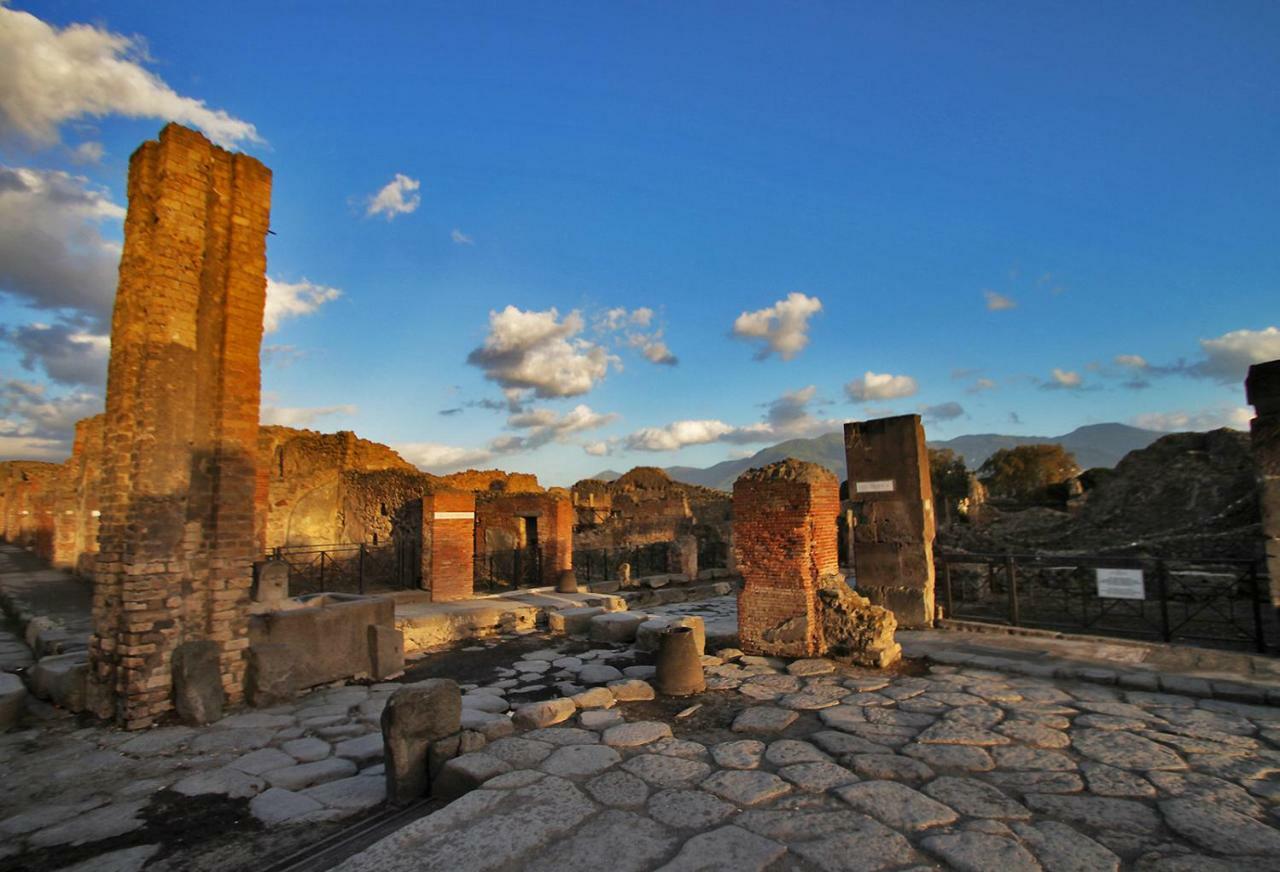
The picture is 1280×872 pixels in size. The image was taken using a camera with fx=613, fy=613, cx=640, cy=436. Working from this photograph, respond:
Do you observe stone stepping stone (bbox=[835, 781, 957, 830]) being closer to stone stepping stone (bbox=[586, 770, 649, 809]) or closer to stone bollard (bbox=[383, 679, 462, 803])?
stone stepping stone (bbox=[586, 770, 649, 809])

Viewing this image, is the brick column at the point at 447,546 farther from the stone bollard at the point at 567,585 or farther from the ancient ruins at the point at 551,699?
the stone bollard at the point at 567,585

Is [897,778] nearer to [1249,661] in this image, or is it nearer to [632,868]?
[632,868]

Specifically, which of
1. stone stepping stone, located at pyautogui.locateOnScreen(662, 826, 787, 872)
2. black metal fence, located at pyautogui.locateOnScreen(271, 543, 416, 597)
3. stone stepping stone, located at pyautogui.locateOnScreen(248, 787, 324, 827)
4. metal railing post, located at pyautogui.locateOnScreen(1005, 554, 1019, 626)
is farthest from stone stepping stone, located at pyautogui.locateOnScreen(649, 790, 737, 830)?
black metal fence, located at pyautogui.locateOnScreen(271, 543, 416, 597)

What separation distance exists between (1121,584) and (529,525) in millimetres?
13505

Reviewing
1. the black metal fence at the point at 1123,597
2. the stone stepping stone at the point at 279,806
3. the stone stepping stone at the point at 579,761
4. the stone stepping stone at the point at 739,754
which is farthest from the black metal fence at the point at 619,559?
the stone stepping stone at the point at 279,806

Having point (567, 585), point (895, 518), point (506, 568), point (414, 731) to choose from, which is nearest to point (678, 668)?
point (414, 731)

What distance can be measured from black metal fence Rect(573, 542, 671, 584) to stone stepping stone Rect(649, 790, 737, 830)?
16955mm

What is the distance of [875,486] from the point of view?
34.2ft

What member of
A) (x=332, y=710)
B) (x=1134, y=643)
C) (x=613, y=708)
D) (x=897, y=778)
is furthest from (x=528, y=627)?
(x=1134, y=643)

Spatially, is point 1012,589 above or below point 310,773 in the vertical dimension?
above

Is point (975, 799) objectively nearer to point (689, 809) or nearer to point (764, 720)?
point (689, 809)

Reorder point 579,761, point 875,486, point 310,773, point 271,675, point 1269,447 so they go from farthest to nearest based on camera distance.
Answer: point 875,486
point 1269,447
point 271,675
point 310,773
point 579,761

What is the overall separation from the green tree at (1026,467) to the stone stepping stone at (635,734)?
4985cm

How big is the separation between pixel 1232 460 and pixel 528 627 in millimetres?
18592
